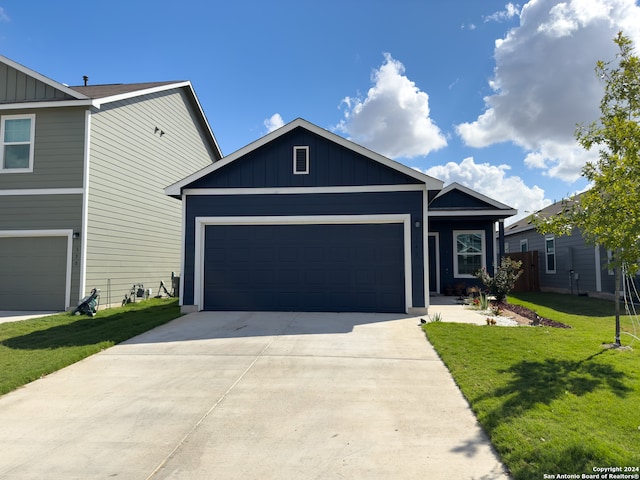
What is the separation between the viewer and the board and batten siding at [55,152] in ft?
35.9

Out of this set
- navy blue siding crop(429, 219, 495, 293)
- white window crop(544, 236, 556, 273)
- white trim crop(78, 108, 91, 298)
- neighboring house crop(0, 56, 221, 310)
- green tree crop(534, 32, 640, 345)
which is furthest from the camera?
white window crop(544, 236, 556, 273)

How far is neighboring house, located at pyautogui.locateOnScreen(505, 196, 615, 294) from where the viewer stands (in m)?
14.6

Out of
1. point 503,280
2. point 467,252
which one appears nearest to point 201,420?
point 503,280

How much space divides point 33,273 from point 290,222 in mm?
7642

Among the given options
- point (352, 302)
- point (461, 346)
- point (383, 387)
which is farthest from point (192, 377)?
point (352, 302)

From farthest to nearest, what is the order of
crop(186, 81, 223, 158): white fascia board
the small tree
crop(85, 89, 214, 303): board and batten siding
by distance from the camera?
crop(186, 81, 223, 158): white fascia board
the small tree
crop(85, 89, 214, 303): board and batten siding

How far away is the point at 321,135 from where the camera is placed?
33.3 feet

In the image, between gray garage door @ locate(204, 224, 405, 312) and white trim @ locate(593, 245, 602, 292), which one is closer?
gray garage door @ locate(204, 224, 405, 312)

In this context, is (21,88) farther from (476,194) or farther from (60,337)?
(476,194)

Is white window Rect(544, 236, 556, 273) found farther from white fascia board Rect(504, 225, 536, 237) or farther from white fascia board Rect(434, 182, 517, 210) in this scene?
white fascia board Rect(434, 182, 517, 210)

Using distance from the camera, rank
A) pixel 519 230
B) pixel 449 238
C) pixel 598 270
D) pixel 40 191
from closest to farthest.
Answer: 1. pixel 40 191
2. pixel 449 238
3. pixel 598 270
4. pixel 519 230

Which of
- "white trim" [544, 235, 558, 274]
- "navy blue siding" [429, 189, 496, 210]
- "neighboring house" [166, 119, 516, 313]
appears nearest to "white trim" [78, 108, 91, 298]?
"neighboring house" [166, 119, 516, 313]

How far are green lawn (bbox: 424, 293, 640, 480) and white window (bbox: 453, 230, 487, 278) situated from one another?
638 cm

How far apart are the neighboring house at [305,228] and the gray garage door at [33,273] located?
3816 mm
